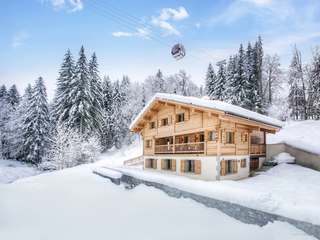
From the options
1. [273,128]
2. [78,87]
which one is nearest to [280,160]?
[273,128]

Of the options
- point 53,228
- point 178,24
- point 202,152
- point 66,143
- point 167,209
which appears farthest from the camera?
point 66,143

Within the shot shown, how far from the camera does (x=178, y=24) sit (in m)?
15.2

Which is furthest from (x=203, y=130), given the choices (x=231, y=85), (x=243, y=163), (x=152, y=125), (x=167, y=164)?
(x=231, y=85)

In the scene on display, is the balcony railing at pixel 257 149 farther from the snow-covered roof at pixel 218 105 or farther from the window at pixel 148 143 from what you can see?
the window at pixel 148 143

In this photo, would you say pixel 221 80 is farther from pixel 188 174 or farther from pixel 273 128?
pixel 188 174

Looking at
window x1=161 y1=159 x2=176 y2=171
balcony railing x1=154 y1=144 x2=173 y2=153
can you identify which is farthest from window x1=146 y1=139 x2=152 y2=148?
window x1=161 y1=159 x2=176 y2=171

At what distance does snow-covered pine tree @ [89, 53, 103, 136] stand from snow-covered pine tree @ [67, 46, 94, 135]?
1.33 metres

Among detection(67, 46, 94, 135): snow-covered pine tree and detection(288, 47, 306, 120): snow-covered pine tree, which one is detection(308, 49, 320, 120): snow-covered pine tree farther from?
detection(67, 46, 94, 135): snow-covered pine tree

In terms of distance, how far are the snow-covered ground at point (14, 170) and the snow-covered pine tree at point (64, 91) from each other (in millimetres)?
8195

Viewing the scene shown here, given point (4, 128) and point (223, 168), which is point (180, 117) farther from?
point (4, 128)

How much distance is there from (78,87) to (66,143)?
970 cm

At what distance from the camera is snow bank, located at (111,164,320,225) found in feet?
28.6

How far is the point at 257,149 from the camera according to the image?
23516 millimetres

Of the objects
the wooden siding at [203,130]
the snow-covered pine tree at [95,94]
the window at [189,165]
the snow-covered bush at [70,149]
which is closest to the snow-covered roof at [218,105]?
the wooden siding at [203,130]
